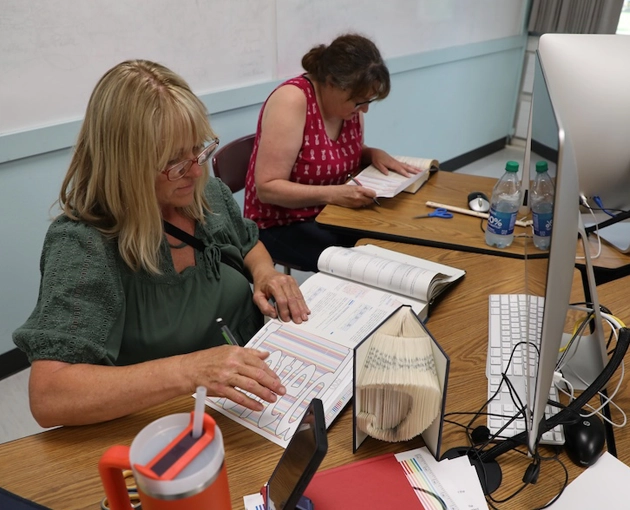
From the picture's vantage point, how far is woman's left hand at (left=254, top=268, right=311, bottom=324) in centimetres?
121

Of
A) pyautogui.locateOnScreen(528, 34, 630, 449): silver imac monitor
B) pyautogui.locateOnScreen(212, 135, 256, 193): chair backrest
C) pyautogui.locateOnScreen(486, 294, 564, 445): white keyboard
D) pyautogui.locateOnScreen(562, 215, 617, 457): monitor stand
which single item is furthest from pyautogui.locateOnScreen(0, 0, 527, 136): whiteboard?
pyautogui.locateOnScreen(562, 215, 617, 457): monitor stand

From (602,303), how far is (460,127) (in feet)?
10.1

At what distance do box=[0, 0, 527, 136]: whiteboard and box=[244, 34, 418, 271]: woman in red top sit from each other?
24.6 inches

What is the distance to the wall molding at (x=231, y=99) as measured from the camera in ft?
6.40

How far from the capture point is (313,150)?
1.96m

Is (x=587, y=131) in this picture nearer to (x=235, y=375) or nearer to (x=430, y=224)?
(x=430, y=224)

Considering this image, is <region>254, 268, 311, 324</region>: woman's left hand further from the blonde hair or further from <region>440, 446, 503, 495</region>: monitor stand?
<region>440, 446, 503, 495</region>: monitor stand

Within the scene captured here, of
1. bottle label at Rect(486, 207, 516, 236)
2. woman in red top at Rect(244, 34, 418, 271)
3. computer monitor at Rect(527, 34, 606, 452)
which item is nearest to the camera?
computer monitor at Rect(527, 34, 606, 452)

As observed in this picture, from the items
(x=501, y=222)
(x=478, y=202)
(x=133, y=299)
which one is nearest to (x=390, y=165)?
(x=478, y=202)

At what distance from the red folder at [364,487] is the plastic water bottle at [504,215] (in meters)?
0.84

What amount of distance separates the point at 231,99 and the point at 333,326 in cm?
168

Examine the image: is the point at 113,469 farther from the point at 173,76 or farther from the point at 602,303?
the point at 602,303

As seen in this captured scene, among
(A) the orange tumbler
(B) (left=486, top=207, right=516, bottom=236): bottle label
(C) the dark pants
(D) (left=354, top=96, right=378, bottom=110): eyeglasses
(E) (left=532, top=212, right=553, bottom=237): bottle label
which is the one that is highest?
(E) (left=532, top=212, right=553, bottom=237): bottle label

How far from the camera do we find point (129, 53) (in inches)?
84.7
